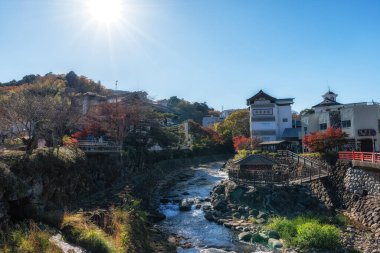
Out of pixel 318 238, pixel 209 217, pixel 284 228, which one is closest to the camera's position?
pixel 318 238

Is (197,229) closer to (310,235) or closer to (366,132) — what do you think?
(310,235)

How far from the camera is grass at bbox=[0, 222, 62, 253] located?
11.4 metres

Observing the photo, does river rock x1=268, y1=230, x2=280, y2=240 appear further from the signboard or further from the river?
the signboard

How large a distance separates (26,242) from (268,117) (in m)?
52.9

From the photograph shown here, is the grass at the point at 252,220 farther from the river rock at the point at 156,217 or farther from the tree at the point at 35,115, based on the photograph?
the tree at the point at 35,115

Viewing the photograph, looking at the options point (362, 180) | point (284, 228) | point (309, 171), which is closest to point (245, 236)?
point (284, 228)

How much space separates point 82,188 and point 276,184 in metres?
18.1

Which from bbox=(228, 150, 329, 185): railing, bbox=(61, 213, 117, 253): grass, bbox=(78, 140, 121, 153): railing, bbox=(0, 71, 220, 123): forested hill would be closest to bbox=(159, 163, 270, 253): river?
bbox=(228, 150, 329, 185): railing

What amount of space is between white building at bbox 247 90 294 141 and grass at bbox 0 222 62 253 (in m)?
50.2

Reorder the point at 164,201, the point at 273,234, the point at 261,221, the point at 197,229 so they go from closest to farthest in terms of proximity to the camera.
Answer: the point at 273,234, the point at 197,229, the point at 261,221, the point at 164,201

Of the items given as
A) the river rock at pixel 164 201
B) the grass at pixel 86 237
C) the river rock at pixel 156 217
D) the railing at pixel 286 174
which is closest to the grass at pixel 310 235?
the railing at pixel 286 174

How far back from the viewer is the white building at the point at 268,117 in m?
59.5

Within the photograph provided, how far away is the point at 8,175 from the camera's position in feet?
51.4

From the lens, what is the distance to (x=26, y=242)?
38.8ft
